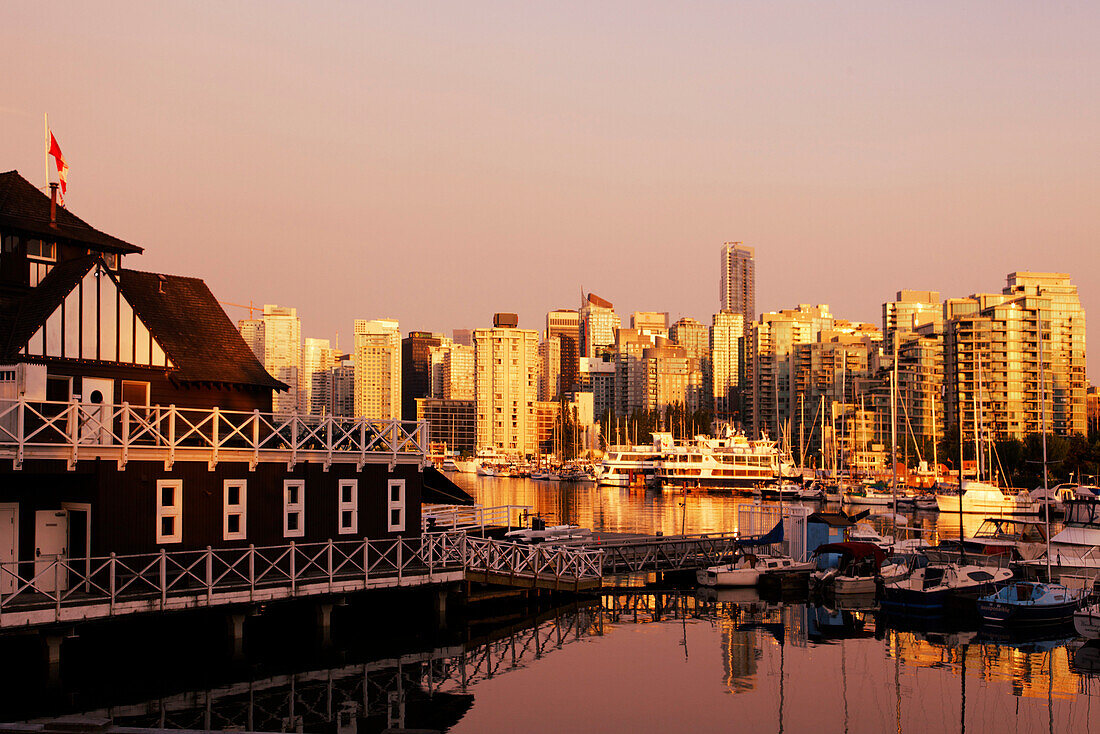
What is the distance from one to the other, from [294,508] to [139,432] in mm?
6172

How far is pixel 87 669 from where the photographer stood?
3372cm

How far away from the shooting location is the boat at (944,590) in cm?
4778

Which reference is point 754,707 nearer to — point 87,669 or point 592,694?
point 592,694

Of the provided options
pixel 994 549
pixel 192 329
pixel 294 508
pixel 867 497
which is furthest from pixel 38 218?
pixel 867 497

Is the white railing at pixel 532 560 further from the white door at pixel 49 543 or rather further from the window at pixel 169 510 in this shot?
the white door at pixel 49 543

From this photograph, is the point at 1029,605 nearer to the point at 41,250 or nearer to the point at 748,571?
the point at 748,571

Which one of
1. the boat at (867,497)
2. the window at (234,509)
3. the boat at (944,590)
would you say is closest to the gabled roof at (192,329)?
the window at (234,509)

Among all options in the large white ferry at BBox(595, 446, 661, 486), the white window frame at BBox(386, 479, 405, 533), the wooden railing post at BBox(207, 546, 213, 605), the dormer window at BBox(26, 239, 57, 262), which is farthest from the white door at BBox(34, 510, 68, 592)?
the large white ferry at BBox(595, 446, 661, 486)

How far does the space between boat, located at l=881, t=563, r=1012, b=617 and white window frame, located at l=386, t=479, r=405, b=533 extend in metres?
22.2

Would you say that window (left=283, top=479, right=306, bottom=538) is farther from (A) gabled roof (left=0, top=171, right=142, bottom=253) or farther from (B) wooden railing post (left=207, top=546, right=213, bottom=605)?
(A) gabled roof (left=0, top=171, right=142, bottom=253)

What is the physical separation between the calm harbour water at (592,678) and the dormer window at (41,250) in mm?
13260

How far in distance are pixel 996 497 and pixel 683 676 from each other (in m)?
88.2

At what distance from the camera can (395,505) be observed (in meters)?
41.0

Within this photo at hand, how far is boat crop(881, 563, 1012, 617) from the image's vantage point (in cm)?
4778
